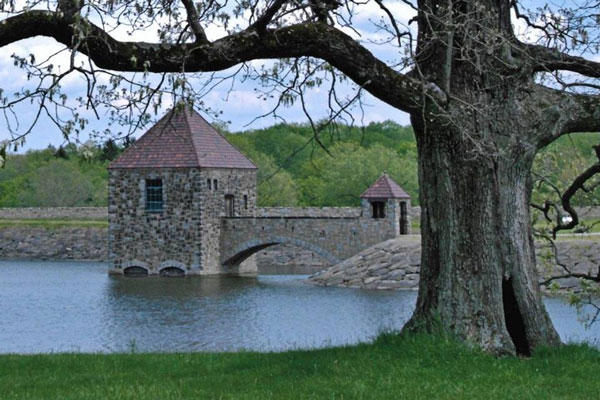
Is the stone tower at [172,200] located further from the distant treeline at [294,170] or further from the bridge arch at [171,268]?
the distant treeline at [294,170]

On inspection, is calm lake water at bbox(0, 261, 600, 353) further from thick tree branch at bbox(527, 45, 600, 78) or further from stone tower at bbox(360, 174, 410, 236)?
thick tree branch at bbox(527, 45, 600, 78)

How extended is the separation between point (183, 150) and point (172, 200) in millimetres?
1929

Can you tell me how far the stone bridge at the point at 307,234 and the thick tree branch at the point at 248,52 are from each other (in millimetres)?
28221

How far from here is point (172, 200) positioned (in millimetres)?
38812

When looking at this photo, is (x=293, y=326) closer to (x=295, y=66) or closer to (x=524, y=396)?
(x=295, y=66)

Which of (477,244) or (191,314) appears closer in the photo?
(477,244)

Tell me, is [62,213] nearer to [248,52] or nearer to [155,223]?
[155,223]

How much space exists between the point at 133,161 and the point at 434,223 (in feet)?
102

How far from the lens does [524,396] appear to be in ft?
24.8

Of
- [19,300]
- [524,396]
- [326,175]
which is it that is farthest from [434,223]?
[326,175]

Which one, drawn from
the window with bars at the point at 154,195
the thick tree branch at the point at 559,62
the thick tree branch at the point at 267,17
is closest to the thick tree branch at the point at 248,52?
the thick tree branch at the point at 267,17

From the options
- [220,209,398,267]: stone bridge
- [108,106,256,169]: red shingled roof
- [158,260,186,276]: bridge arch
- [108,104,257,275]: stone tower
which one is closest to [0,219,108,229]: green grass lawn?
[108,104,257,275]: stone tower

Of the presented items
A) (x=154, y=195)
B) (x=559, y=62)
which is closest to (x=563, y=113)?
(x=559, y=62)

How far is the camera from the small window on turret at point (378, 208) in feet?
126
